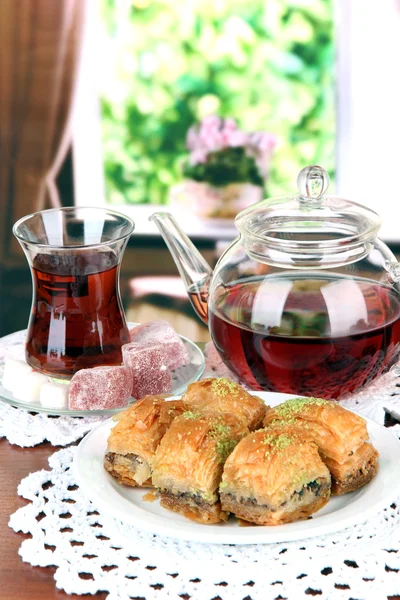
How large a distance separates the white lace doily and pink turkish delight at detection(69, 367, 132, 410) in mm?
229

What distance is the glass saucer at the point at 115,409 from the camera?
3.86 ft

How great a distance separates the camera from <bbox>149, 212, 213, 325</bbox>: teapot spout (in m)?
1.37

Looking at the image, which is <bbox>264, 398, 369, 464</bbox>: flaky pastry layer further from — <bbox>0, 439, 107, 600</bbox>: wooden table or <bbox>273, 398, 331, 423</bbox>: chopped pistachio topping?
<bbox>0, 439, 107, 600</bbox>: wooden table

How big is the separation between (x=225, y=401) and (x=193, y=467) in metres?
0.15

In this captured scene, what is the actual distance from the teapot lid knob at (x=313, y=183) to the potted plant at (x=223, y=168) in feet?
8.61

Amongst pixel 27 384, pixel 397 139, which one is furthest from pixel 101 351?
pixel 397 139

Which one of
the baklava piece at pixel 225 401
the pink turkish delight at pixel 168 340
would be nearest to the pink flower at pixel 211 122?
the pink turkish delight at pixel 168 340

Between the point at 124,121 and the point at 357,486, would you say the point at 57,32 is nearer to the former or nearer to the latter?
the point at 124,121

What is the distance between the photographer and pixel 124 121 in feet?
13.7

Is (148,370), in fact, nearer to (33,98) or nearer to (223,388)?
(223,388)

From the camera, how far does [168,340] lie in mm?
1326

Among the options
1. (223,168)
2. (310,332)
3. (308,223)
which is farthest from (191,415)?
(223,168)

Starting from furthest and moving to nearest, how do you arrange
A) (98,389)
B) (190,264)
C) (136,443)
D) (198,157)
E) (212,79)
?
1. (212,79)
2. (198,157)
3. (190,264)
4. (98,389)
5. (136,443)

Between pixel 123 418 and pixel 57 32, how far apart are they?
3.35 m
